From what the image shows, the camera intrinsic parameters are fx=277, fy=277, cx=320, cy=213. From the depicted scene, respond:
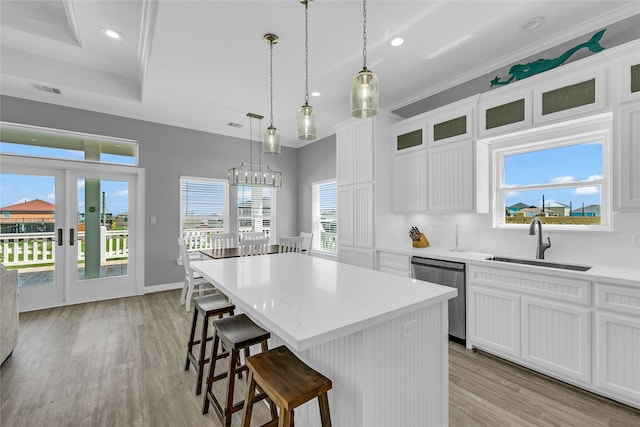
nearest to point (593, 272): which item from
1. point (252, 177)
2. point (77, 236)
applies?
point (252, 177)

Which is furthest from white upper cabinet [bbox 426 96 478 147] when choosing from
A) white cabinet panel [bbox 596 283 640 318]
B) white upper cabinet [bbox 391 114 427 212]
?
white cabinet panel [bbox 596 283 640 318]

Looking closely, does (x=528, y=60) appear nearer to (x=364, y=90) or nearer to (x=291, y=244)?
(x=364, y=90)

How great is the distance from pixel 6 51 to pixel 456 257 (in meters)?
5.50

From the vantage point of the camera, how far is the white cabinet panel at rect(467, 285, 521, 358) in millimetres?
2392

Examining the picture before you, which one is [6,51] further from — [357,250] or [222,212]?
[357,250]

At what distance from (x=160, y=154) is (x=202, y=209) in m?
1.20

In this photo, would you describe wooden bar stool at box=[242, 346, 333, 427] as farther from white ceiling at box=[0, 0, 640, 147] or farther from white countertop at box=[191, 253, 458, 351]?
white ceiling at box=[0, 0, 640, 147]

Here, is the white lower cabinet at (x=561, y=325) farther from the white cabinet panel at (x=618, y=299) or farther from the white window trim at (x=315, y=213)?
the white window trim at (x=315, y=213)

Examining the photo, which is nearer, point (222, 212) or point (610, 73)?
point (610, 73)

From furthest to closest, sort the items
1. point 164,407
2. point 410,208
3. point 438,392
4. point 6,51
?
1. point 410,208
2. point 6,51
3. point 164,407
4. point 438,392

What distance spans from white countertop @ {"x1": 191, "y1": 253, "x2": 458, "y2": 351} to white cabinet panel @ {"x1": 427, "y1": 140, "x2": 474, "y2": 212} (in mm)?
1714

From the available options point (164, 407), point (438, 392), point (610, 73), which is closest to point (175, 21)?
point (164, 407)

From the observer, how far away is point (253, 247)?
433 centimetres

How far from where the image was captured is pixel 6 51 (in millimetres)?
3176
